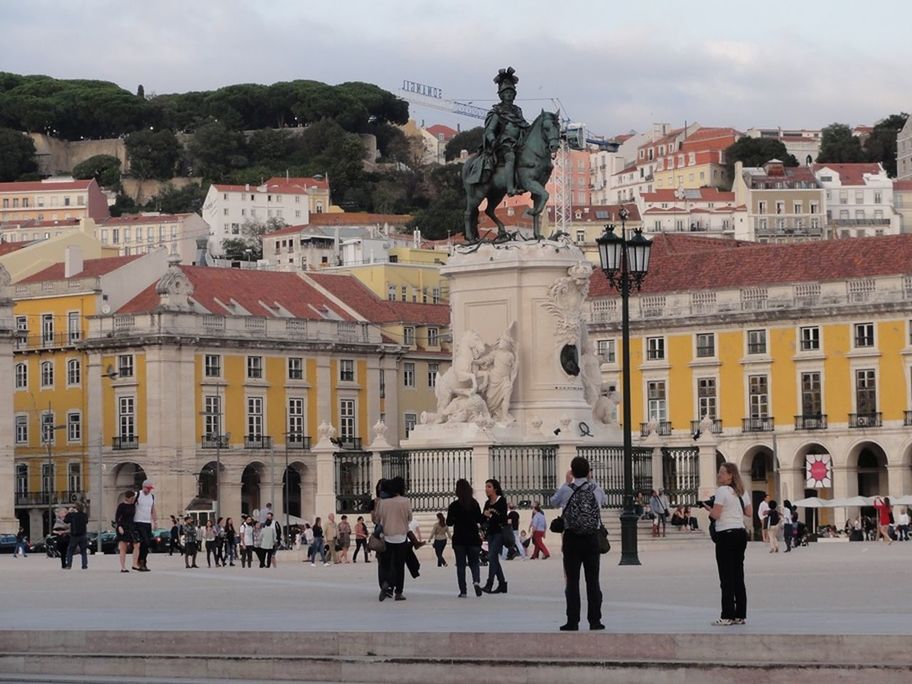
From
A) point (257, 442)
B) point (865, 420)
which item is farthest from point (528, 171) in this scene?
point (257, 442)

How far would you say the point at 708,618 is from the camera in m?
22.4

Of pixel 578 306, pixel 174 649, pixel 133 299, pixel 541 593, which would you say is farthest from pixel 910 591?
pixel 133 299

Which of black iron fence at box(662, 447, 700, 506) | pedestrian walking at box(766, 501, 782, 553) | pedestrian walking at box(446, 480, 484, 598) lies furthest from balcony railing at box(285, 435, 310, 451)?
pedestrian walking at box(446, 480, 484, 598)

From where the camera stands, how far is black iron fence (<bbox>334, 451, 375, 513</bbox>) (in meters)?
49.5

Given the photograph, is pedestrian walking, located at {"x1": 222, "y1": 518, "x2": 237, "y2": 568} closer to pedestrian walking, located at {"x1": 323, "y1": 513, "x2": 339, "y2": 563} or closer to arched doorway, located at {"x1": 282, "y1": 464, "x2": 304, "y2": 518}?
pedestrian walking, located at {"x1": 323, "y1": 513, "x2": 339, "y2": 563}

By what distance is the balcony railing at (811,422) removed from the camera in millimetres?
94375

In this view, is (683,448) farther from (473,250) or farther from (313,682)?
(313,682)

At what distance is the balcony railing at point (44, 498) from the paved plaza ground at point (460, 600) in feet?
194

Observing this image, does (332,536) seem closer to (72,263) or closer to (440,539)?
(440,539)

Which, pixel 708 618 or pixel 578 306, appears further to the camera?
pixel 578 306

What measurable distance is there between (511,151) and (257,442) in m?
55.3

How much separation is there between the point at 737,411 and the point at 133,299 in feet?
78.1

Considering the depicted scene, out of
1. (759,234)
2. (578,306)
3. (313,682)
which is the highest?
(759,234)

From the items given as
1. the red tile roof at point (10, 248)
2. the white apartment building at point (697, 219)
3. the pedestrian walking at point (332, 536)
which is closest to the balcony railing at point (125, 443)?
the red tile roof at point (10, 248)
